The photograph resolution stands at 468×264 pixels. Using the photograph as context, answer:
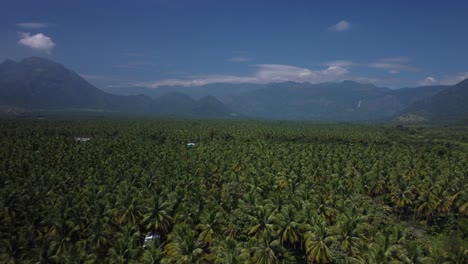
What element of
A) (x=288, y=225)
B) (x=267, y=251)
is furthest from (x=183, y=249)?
(x=288, y=225)

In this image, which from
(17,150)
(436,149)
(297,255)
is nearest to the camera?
(297,255)

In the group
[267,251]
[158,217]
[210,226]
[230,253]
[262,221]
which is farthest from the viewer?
[158,217]

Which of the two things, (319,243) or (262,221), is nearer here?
(319,243)

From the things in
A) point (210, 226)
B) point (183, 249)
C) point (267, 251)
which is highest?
point (210, 226)

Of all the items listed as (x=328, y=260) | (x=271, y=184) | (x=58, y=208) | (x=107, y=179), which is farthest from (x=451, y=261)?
(x=107, y=179)

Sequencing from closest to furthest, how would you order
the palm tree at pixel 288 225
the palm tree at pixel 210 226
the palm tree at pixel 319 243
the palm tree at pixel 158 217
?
the palm tree at pixel 319 243 → the palm tree at pixel 210 226 → the palm tree at pixel 288 225 → the palm tree at pixel 158 217

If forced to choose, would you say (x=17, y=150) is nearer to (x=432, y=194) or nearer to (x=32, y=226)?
(x=32, y=226)

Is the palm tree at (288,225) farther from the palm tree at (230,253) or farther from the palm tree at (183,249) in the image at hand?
the palm tree at (183,249)

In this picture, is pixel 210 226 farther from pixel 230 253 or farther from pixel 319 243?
pixel 319 243

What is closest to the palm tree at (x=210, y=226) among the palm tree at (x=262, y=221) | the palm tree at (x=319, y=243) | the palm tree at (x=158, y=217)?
the palm tree at (x=262, y=221)
